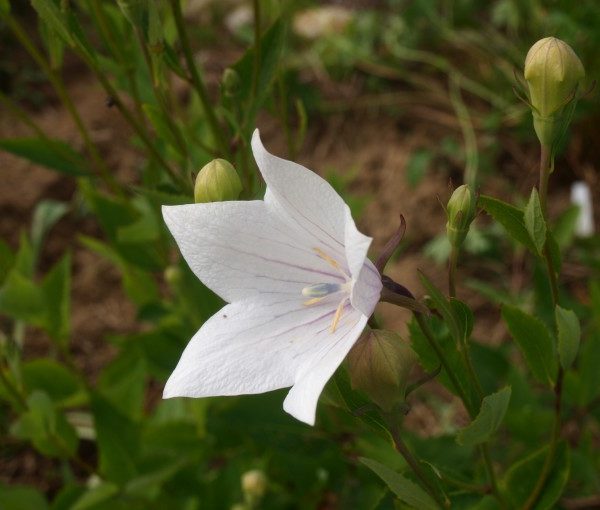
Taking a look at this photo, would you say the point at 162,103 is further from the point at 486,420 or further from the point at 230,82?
the point at 486,420

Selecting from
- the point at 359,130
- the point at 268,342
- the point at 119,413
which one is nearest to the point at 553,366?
the point at 268,342

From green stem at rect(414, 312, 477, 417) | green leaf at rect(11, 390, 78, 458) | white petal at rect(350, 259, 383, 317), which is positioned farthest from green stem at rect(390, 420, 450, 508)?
green leaf at rect(11, 390, 78, 458)

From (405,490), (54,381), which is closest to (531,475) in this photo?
(405,490)

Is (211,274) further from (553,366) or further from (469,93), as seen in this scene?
(469,93)

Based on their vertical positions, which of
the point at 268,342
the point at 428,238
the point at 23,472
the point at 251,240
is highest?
the point at 251,240

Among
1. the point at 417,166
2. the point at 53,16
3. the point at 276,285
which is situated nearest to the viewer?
the point at 276,285

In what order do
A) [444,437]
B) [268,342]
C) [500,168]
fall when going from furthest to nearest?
1. [500,168]
2. [444,437]
3. [268,342]
